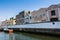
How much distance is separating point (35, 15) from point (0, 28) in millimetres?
15392

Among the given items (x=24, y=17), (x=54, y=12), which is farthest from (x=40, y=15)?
(x=24, y=17)

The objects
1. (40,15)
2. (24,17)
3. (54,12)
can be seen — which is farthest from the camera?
(24,17)

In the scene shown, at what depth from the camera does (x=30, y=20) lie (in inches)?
1572

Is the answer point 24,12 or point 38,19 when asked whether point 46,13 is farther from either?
point 24,12

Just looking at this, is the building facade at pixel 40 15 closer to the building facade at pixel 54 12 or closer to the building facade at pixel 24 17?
the building facade at pixel 54 12

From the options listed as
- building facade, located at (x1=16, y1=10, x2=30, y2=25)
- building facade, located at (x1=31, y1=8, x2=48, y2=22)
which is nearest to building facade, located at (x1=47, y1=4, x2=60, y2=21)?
building facade, located at (x1=31, y1=8, x2=48, y2=22)

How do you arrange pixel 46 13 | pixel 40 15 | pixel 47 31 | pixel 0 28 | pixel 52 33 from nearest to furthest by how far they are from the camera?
1. pixel 52 33
2. pixel 47 31
3. pixel 46 13
4. pixel 40 15
5. pixel 0 28

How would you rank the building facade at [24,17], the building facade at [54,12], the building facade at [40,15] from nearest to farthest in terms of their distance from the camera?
the building facade at [54,12] → the building facade at [40,15] → the building facade at [24,17]

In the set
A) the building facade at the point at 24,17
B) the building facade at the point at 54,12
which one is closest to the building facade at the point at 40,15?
the building facade at the point at 54,12

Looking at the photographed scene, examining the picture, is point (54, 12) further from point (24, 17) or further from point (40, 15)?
point (24, 17)

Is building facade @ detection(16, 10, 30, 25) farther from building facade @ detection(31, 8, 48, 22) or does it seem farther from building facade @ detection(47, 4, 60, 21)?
building facade @ detection(47, 4, 60, 21)

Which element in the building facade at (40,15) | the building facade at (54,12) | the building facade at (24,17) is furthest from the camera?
the building facade at (24,17)

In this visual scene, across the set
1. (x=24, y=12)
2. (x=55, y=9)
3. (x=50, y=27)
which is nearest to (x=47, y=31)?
(x=50, y=27)

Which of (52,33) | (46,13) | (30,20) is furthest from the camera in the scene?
(30,20)
